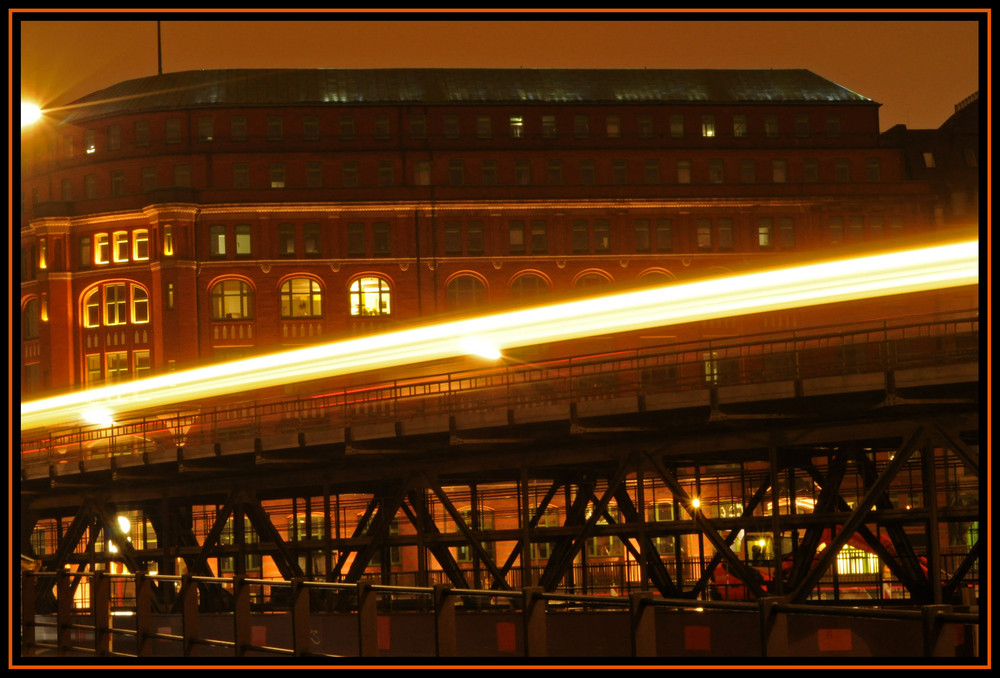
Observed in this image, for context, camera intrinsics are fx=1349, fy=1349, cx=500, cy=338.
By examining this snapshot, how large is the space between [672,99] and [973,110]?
69.1 ft

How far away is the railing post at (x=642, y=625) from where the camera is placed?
10.1 m

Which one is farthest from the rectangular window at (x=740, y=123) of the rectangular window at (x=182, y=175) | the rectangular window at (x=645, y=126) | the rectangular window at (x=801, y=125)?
the rectangular window at (x=182, y=175)

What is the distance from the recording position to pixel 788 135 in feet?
291

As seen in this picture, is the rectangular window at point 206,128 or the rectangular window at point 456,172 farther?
the rectangular window at point 206,128

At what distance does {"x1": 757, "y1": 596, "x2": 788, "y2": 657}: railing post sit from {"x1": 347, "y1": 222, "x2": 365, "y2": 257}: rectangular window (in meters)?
75.9

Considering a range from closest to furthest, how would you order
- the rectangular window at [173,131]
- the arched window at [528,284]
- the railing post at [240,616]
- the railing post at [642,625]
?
the railing post at [642,625]
the railing post at [240,616]
the arched window at [528,284]
the rectangular window at [173,131]

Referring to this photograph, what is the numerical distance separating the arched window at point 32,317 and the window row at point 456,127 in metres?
10.4

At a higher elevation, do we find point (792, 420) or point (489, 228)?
point (489, 228)

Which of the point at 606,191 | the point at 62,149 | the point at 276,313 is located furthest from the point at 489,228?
the point at 62,149

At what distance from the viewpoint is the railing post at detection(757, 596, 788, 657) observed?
355 inches

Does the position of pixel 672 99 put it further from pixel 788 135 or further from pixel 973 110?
pixel 973 110

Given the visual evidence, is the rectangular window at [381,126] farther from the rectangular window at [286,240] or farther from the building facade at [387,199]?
the rectangular window at [286,240]

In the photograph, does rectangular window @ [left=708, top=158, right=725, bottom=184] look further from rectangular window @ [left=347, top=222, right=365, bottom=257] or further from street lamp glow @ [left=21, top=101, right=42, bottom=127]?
street lamp glow @ [left=21, top=101, right=42, bottom=127]

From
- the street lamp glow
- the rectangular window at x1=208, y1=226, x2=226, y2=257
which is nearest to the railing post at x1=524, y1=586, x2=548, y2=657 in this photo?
the street lamp glow
